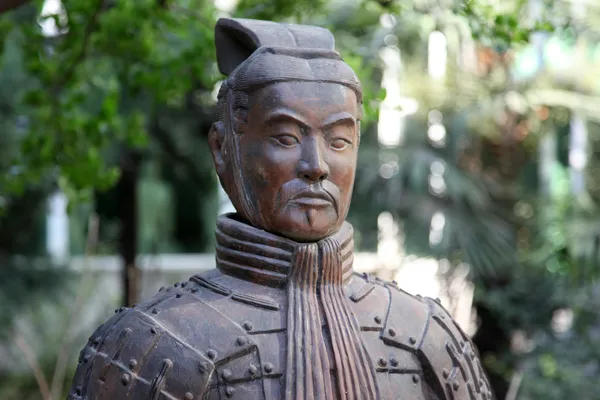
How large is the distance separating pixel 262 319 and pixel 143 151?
524cm

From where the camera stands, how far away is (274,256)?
2.87 metres

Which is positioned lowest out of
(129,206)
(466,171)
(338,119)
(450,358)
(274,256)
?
(129,206)

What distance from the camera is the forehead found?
2.85 m

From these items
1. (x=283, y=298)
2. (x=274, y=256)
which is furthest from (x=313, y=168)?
(x=283, y=298)

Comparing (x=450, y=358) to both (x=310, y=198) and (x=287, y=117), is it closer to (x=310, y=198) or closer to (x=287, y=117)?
(x=310, y=198)

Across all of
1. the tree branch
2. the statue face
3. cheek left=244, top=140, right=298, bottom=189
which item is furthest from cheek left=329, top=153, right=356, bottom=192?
the tree branch

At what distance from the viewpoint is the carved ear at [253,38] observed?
301 centimetres

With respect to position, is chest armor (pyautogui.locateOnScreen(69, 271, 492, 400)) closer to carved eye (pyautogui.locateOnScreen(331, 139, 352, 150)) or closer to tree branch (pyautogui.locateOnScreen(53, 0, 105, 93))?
carved eye (pyautogui.locateOnScreen(331, 139, 352, 150))

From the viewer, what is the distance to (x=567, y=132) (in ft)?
26.8

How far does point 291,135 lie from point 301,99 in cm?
11

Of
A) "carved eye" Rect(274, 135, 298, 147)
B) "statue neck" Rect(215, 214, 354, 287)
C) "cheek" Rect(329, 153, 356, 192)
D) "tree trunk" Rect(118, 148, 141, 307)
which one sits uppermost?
"carved eye" Rect(274, 135, 298, 147)

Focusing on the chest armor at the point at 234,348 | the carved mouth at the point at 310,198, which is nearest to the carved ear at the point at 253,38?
the carved mouth at the point at 310,198

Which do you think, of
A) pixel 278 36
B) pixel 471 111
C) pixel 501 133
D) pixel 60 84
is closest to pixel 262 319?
pixel 278 36

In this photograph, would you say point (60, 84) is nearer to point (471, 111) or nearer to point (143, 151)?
point (143, 151)
